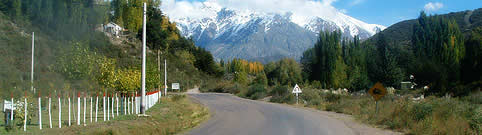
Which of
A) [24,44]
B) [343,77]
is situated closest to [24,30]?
[24,44]

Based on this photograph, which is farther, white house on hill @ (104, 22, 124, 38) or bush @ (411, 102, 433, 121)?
white house on hill @ (104, 22, 124, 38)

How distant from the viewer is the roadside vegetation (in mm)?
17172

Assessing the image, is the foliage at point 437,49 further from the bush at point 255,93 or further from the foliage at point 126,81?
the foliage at point 126,81

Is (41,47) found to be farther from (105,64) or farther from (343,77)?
(343,77)

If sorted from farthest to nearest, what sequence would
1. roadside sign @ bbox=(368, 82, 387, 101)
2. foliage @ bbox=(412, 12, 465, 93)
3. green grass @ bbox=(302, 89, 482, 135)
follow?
foliage @ bbox=(412, 12, 465, 93) → roadside sign @ bbox=(368, 82, 387, 101) → green grass @ bbox=(302, 89, 482, 135)

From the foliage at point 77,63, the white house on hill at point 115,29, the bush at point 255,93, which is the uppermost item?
the white house on hill at point 115,29

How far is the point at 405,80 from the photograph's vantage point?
257ft

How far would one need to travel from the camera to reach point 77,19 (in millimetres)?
21016

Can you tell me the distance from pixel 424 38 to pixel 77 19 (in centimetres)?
7313

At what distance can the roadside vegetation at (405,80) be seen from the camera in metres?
17.2

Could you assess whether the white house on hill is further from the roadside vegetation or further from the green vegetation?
the green vegetation

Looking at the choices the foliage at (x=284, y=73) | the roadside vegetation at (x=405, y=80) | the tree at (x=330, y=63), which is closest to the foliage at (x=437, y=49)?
the roadside vegetation at (x=405, y=80)

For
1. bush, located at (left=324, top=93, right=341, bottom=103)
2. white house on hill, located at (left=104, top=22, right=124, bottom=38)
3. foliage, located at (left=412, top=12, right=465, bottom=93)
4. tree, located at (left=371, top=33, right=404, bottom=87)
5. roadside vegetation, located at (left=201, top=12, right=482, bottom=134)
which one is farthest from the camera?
tree, located at (left=371, top=33, right=404, bottom=87)

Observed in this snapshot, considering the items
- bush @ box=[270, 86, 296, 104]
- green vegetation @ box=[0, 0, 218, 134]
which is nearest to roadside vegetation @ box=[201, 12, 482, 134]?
bush @ box=[270, 86, 296, 104]
